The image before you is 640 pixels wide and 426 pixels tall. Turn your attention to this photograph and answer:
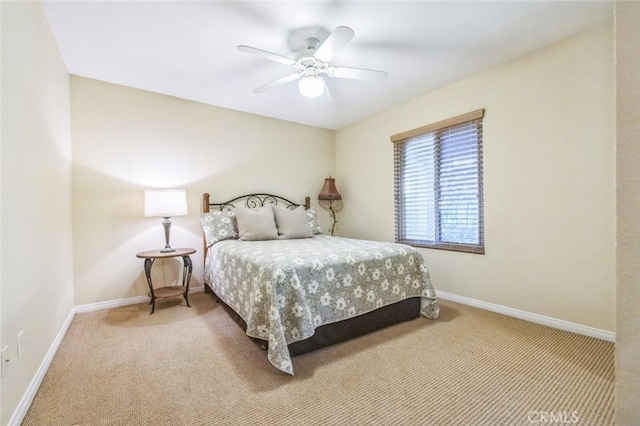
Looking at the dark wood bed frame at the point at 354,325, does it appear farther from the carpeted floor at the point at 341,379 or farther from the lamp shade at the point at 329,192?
the lamp shade at the point at 329,192

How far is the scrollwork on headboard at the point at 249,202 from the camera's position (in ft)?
Result: 11.7

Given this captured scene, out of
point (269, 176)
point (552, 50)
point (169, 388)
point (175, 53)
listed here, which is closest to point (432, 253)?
point (552, 50)

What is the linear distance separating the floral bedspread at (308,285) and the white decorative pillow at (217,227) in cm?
39

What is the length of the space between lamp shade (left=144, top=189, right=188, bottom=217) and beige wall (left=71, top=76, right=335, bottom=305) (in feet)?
1.40

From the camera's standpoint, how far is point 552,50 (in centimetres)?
237

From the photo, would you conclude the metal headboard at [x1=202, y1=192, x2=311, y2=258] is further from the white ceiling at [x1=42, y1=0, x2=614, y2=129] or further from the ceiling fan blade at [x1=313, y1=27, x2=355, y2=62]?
the ceiling fan blade at [x1=313, y1=27, x2=355, y2=62]

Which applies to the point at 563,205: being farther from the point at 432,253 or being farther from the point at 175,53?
the point at 175,53

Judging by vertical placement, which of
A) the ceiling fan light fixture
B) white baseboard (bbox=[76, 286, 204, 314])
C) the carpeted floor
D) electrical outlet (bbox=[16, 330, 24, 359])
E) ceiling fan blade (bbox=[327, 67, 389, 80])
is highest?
ceiling fan blade (bbox=[327, 67, 389, 80])

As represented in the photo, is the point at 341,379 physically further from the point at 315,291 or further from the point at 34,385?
the point at 34,385

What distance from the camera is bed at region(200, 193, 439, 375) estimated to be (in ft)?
6.00

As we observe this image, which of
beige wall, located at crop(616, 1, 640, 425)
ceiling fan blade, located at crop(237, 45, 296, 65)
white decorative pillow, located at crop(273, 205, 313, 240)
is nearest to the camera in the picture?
beige wall, located at crop(616, 1, 640, 425)

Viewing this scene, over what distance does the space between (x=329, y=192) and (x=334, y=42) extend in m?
2.66

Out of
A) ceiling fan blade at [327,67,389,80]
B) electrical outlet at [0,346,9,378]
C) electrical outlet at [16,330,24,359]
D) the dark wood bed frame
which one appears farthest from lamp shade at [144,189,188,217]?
ceiling fan blade at [327,67,389,80]

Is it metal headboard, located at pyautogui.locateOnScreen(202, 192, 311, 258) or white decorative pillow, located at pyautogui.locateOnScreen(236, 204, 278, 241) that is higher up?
metal headboard, located at pyautogui.locateOnScreen(202, 192, 311, 258)
